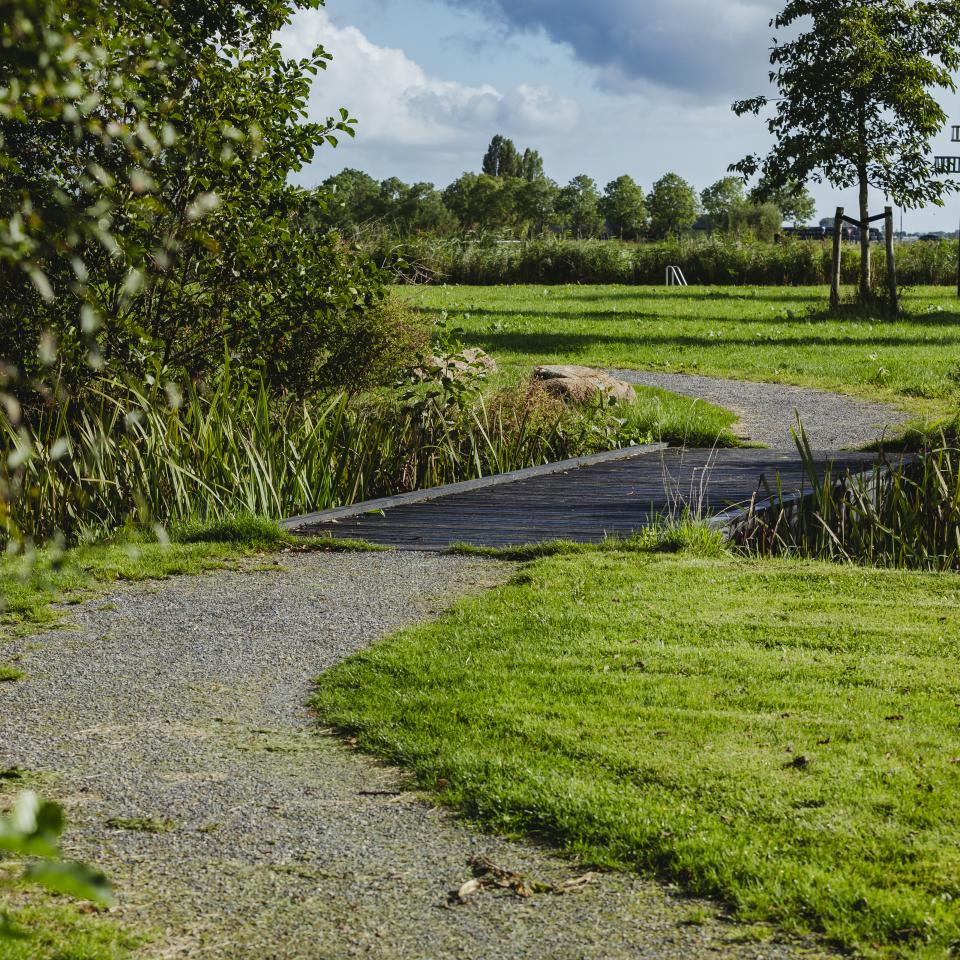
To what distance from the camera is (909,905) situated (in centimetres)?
306

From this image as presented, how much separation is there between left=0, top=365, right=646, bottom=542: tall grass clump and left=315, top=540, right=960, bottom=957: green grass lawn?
2.48m

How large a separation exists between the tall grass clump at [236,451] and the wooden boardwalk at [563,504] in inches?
20.4

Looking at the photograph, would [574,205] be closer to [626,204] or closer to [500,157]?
[626,204]

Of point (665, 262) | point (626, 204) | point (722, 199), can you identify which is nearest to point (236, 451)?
point (665, 262)

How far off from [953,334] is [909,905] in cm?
2024

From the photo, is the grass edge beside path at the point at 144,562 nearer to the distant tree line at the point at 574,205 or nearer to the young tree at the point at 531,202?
the distant tree line at the point at 574,205

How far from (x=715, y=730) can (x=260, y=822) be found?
164 cm

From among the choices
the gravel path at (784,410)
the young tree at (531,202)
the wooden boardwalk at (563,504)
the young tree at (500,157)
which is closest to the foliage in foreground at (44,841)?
the wooden boardwalk at (563,504)

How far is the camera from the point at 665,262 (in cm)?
3709

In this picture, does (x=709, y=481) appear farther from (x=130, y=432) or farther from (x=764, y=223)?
(x=764, y=223)

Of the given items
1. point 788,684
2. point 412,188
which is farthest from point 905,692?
point 412,188

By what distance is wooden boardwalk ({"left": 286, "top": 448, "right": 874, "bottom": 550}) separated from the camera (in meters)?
8.15

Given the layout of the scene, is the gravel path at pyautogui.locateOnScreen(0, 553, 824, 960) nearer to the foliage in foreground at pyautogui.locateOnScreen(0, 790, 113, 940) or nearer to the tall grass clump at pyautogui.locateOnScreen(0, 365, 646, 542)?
the tall grass clump at pyautogui.locateOnScreen(0, 365, 646, 542)

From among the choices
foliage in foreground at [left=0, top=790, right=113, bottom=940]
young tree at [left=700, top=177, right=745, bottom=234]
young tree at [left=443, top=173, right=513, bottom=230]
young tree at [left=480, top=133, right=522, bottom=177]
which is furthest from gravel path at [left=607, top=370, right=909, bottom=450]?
young tree at [left=480, top=133, right=522, bottom=177]
